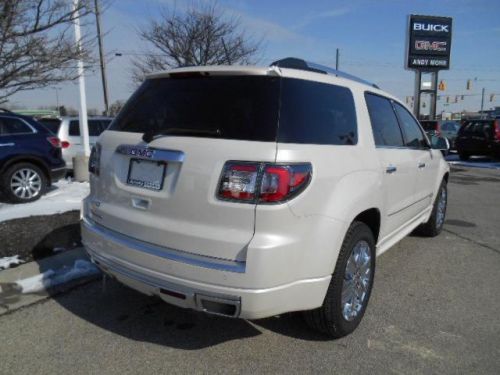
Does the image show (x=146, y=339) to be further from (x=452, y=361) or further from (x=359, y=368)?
(x=452, y=361)

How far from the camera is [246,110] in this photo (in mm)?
2635

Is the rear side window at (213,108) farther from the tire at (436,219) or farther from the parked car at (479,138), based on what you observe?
the parked car at (479,138)

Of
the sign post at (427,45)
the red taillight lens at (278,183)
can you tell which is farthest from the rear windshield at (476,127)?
the red taillight lens at (278,183)

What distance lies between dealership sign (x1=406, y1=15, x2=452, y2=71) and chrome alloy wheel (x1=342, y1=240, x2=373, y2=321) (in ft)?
93.2

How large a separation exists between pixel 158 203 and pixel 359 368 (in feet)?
5.37

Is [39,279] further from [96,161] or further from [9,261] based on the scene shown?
[96,161]

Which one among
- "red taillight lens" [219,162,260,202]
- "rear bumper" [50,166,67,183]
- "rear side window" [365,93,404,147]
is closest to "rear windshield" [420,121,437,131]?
"rear bumper" [50,166,67,183]

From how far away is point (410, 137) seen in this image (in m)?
4.61

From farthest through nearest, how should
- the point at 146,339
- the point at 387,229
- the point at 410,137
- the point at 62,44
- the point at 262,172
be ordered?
the point at 62,44 → the point at 410,137 → the point at 387,229 → the point at 146,339 → the point at 262,172

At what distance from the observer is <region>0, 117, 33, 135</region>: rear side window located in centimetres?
740

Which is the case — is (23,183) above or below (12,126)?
below

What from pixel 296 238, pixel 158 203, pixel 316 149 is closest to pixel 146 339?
pixel 158 203

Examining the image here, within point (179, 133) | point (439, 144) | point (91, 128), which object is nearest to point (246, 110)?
point (179, 133)

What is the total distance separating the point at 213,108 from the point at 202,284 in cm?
107
